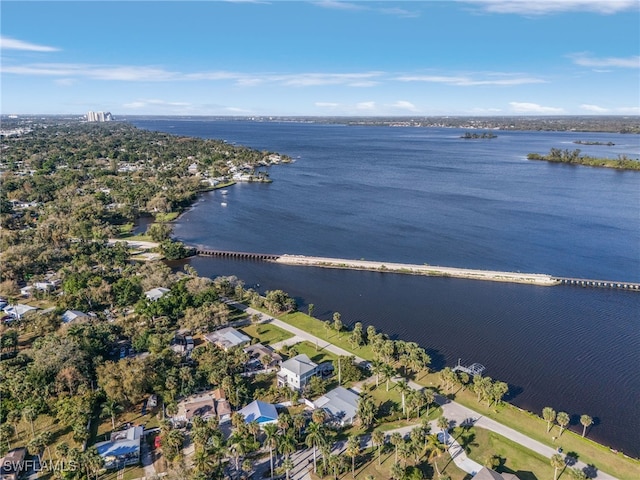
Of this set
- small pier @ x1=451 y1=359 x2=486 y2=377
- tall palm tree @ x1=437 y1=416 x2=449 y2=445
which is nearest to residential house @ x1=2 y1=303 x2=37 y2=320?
tall palm tree @ x1=437 y1=416 x2=449 y2=445

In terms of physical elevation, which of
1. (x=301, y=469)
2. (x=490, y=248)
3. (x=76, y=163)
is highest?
(x=76, y=163)

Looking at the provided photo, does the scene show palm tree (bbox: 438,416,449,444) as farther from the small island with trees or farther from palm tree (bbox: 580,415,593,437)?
the small island with trees

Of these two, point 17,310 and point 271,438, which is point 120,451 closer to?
point 271,438

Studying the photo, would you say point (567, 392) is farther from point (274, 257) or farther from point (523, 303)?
point (274, 257)

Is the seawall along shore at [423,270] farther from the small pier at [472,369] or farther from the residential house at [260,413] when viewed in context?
the residential house at [260,413]

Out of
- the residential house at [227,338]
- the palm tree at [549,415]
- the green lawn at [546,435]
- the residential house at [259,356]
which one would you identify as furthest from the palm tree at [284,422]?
the palm tree at [549,415]

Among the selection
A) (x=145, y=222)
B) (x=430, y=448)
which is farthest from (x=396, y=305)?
(x=145, y=222)

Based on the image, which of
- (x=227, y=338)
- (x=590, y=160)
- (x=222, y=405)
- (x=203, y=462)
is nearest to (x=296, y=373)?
(x=222, y=405)

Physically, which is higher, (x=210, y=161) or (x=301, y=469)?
(x=210, y=161)
